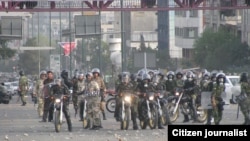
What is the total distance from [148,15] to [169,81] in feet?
384

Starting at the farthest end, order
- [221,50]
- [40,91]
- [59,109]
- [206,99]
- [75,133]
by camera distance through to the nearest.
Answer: [221,50] < [40,91] < [206,99] < [59,109] < [75,133]

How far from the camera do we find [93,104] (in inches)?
1218

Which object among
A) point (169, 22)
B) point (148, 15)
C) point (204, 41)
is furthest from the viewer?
point (148, 15)

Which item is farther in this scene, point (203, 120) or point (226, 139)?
point (203, 120)

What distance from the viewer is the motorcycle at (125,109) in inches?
1185

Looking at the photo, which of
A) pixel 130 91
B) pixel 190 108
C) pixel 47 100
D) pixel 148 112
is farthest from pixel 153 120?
pixel 47 100

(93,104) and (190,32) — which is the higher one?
(190,32)

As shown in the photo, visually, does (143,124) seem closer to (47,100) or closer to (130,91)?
(130,91)

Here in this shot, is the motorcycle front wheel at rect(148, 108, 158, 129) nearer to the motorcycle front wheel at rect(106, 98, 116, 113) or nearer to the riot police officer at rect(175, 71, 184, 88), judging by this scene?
the riot police officer at rect(175, 71, 184, 88)

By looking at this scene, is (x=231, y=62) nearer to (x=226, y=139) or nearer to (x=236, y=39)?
(x=236, y=39)

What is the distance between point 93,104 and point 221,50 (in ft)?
206

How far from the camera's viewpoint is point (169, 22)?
12719cm

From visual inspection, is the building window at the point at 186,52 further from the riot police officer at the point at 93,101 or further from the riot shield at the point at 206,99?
the riot police officer at the point at 93,101

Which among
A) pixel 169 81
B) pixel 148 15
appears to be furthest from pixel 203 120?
pixel 148 15
